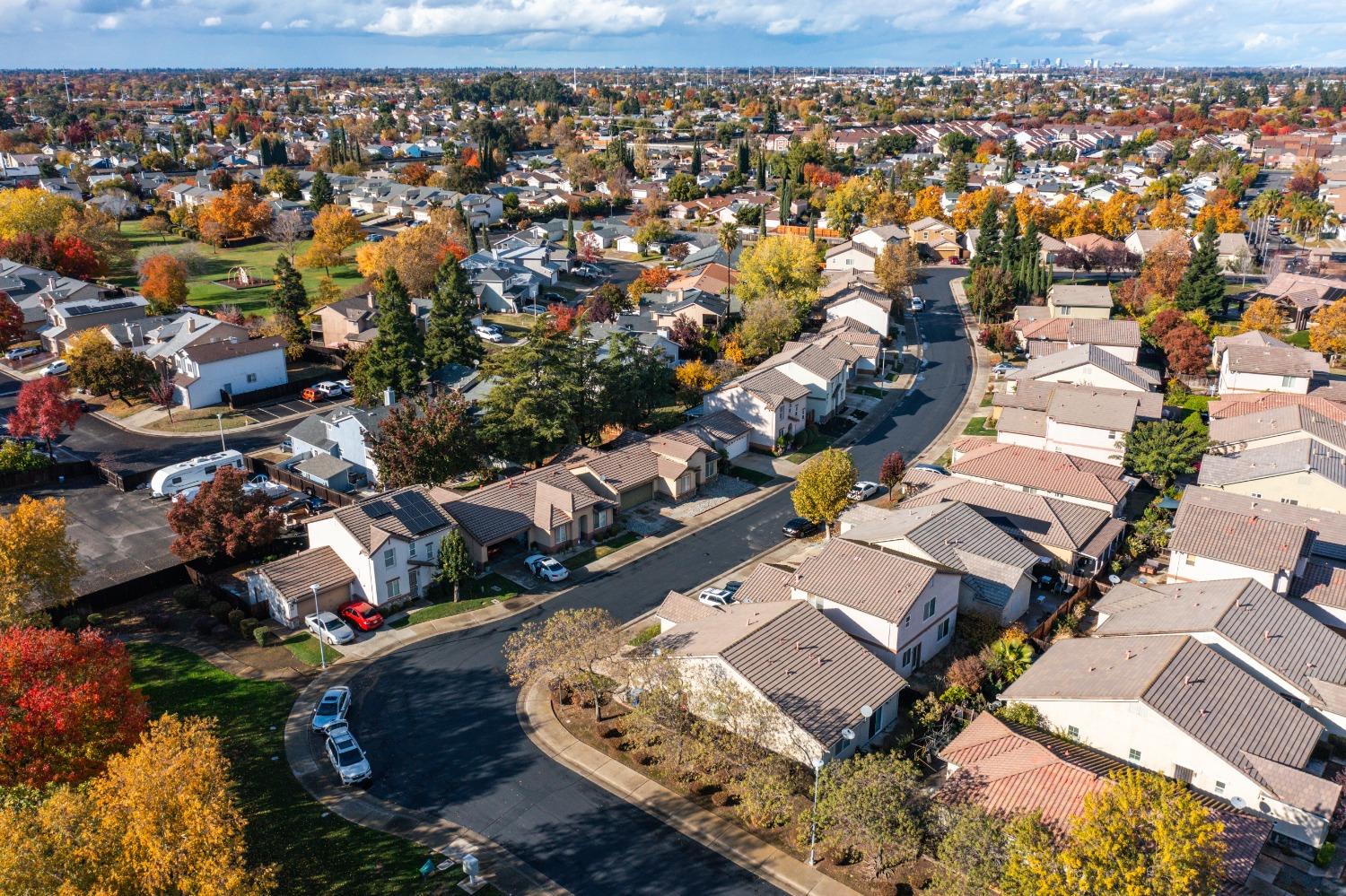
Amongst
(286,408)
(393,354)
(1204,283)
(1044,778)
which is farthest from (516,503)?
(1204,283)

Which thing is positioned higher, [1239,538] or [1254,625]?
[1239,538]

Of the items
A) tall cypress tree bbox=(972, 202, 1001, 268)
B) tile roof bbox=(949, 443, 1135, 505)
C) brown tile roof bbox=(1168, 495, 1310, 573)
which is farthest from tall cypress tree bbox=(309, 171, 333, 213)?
brown tile roof bbox=(1168, 495, 1310, 573)

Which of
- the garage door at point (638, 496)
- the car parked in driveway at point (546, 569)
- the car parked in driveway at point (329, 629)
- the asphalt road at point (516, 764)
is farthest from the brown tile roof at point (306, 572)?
the garage door at point (638, 496)

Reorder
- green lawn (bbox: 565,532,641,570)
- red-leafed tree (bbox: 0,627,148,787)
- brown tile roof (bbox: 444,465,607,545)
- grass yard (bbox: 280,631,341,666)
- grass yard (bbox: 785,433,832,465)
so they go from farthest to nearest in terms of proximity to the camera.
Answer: grass yard (bbox: 785,433,832,465) < green lawn (bbox: 565,532,641,570) < brown tile roof (bbox: 444,465,607,545) < grass yard (bbox: 280,631,341,666) < red-leafed tree (bbox: 0,627,148,787)

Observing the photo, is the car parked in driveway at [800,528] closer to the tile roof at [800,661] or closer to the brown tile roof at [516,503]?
the brown tile roof at [516,503]

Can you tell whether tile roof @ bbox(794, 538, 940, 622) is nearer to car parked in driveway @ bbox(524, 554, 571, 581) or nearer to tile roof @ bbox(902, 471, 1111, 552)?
tile roof @ bbox(902, 471, 1111, 552)

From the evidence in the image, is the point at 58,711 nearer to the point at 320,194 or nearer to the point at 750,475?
the point at 750,475

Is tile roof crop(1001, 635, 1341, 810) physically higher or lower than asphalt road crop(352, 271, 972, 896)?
higher
